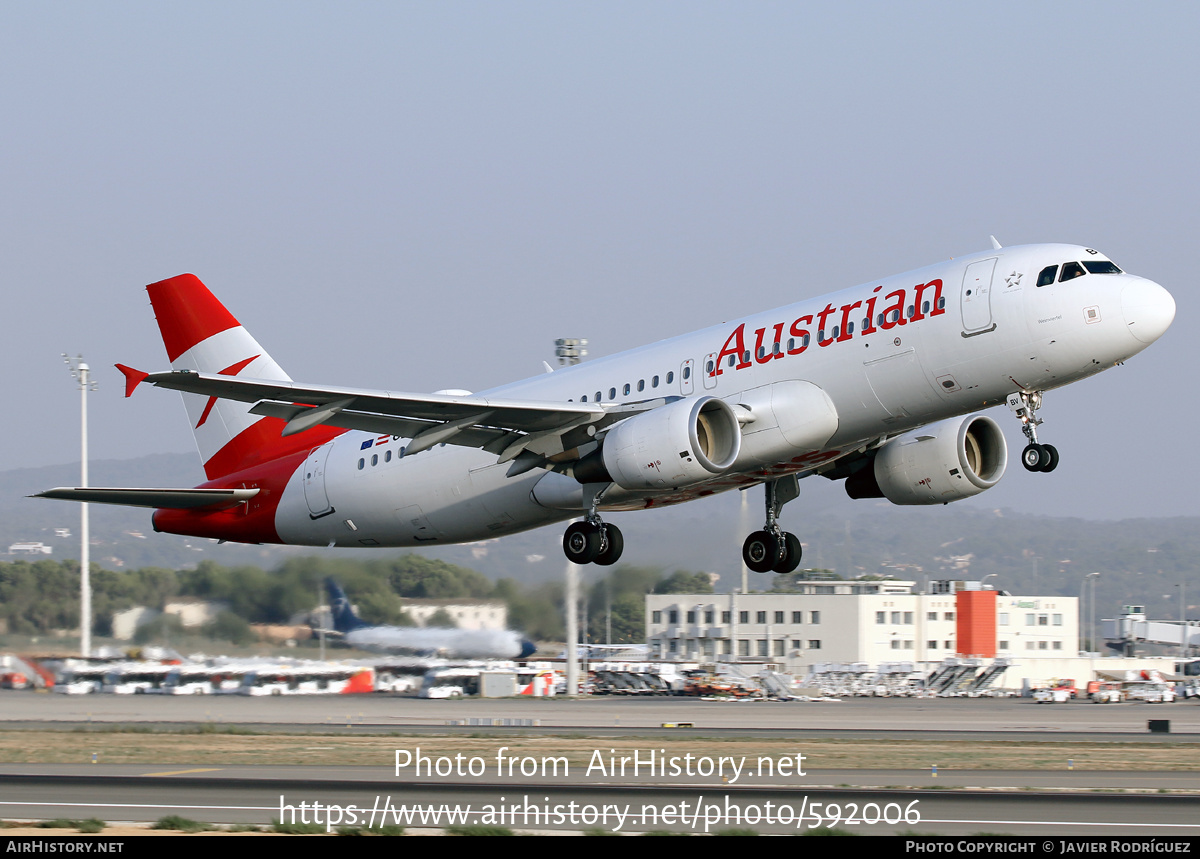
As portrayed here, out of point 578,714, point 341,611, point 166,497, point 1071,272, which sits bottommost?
point 578,714

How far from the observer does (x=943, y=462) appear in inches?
1228

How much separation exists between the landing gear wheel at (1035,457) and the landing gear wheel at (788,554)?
6.95m

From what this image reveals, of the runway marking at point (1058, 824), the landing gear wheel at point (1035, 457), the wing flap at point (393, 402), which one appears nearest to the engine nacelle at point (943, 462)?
the landing gear wheel at point (1035, 457)

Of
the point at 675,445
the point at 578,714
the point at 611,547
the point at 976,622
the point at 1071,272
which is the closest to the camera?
the point at 1071,272

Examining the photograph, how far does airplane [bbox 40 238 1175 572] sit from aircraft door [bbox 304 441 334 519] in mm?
49

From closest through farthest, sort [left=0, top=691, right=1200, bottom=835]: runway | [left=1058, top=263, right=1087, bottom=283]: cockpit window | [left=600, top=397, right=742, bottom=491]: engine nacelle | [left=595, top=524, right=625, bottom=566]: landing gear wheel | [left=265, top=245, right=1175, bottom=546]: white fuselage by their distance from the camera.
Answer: [left=0, top=691, right=1200, bottom=835]: runway, [left=265, top=245, right=1175, bottom=546]: white fuselage, [left=1058, top=263, right=1087, bottom=283]: cockpit window, [left=600, top=397, right=742, bottom=491]: engine nacelle, [left=595, top=524, right=625, bottom=566]: landing gear wheel

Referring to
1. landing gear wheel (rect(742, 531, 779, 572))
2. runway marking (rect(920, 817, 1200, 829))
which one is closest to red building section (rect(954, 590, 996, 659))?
landing gear wheel (rect(742, 531, 779, 572))

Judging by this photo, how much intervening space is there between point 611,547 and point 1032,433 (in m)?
8.94

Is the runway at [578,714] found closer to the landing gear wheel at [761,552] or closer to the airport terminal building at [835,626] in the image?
the landing gear wheel at [761,552]

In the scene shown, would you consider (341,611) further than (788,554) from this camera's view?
Yes

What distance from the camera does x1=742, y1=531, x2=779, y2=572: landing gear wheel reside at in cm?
3244

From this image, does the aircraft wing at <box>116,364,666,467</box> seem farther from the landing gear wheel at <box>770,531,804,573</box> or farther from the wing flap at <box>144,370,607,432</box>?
the landing gear wheel at <box>770,531,804,573</box>

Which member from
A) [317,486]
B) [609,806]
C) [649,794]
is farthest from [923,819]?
[317,486]

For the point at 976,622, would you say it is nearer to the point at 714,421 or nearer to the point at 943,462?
the point at 943,462
